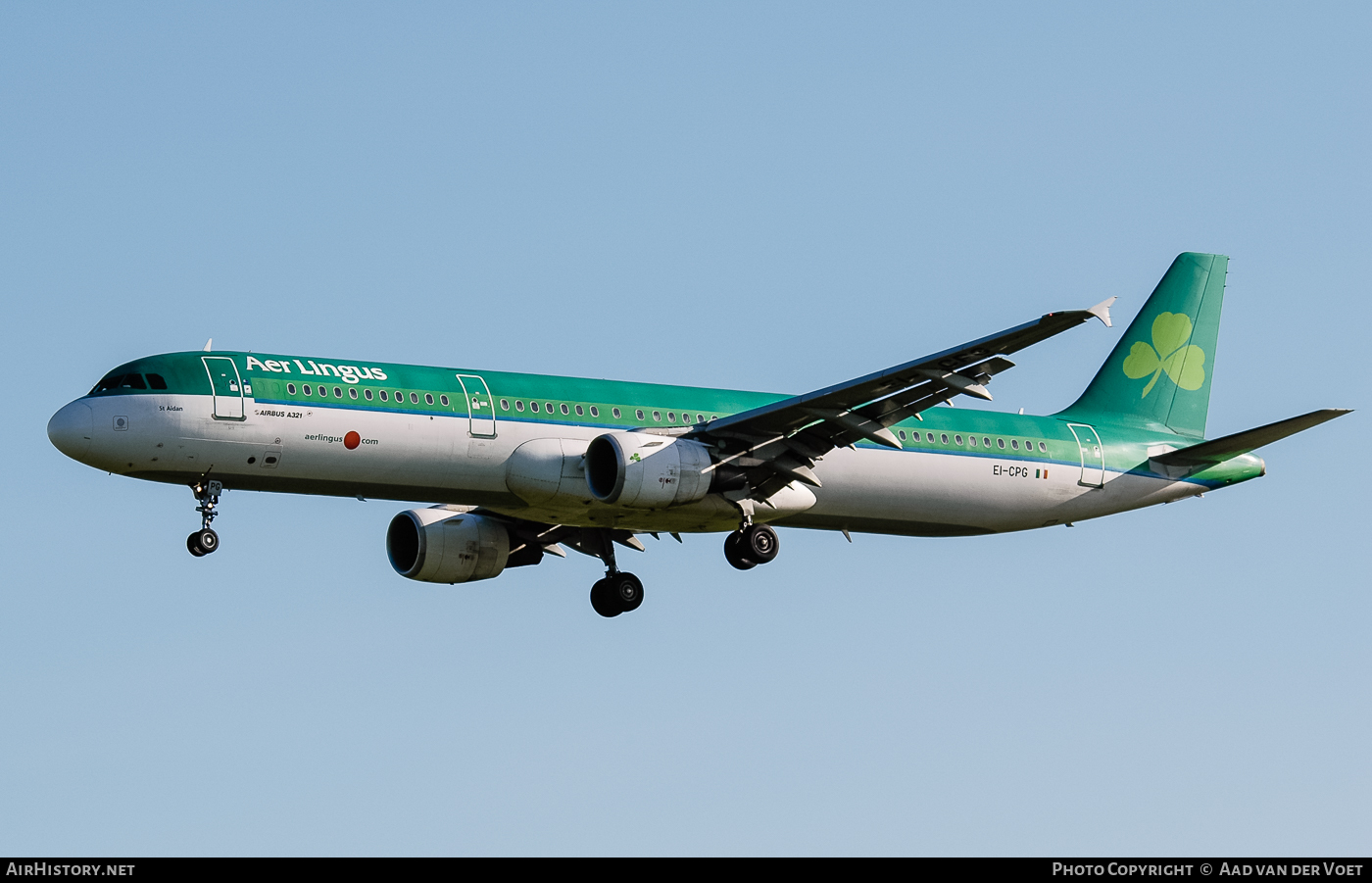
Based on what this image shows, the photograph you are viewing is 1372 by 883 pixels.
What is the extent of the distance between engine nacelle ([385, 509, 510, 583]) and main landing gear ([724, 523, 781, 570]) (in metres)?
5.96

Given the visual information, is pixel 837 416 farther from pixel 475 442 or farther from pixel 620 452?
pixel 475 442

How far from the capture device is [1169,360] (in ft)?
169

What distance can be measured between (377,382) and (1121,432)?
795 inches

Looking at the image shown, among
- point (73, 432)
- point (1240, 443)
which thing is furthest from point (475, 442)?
point (1240, 443)

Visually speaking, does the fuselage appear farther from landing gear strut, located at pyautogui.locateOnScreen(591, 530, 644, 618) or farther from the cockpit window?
landing gear strut, located at pyautogui.locateOnScreen(591, 530, 644, 618)

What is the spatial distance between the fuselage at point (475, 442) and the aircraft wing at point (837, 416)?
1.07m

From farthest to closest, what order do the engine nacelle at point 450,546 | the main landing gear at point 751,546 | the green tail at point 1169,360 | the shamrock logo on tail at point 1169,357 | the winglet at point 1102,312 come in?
the shamrock logo on tail at point 1169,357 → the green tail at point 1169,360 → the engine nacelle at point 450,546 → the main landing gear at point 751,546 → the winglet at point 1102,312

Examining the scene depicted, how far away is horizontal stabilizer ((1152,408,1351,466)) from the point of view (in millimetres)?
41375

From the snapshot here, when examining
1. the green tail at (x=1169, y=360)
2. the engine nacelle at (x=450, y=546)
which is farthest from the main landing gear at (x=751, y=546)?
the green tail at (x=1169, y=360)

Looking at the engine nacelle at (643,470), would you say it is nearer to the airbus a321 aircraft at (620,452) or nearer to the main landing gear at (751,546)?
the airbus a321 aircraft at (620,452)

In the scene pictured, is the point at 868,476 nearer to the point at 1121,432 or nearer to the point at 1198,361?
the point at 1121,432

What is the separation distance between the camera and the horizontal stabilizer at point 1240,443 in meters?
41.4

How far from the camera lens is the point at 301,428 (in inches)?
1537
